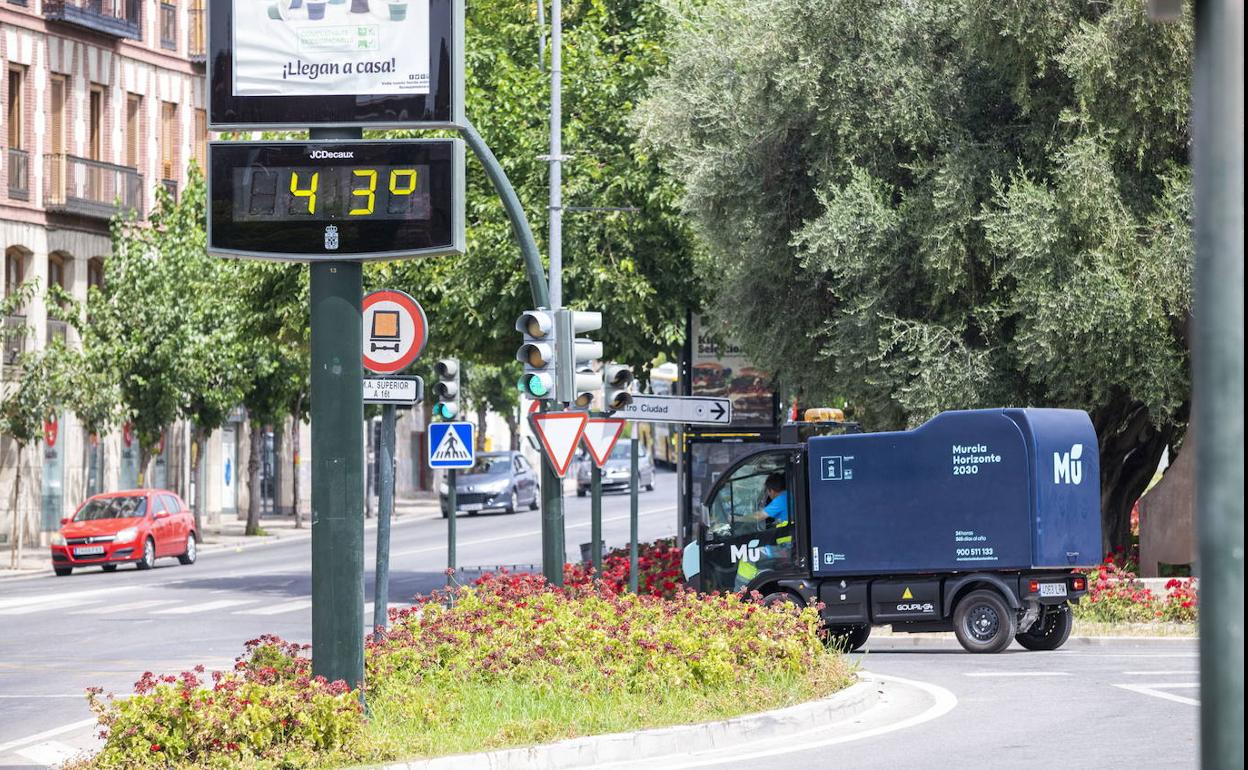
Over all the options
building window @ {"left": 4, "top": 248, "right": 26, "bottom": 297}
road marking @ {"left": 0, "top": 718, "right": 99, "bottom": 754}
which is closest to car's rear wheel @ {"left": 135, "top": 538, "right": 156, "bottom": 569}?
building window @ {"left": 4, "top": 248, "right": 26, "bottom": 297}

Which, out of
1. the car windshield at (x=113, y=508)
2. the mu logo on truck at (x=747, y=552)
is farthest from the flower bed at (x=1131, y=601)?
the car windshield at (x=113, y=508)

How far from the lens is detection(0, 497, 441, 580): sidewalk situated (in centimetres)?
4022

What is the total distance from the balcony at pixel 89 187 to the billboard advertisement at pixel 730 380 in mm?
21275

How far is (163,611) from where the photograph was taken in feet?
90.9

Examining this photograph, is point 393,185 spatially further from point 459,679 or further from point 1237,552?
point 1237,552

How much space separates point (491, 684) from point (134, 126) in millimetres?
42777

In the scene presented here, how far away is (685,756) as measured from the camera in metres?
11.7

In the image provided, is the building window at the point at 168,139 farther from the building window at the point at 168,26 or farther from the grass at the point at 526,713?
the grass at the point at 526,713

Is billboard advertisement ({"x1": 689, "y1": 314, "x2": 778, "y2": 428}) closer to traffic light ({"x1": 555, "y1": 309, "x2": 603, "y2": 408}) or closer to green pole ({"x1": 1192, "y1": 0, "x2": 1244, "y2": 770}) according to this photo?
traffic light ({"x1": 555, "y1": 309, "x2": 603, "y2": 408})

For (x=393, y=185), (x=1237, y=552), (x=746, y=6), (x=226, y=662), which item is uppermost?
(x=746, y=6)

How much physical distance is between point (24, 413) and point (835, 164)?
2035 centimetres

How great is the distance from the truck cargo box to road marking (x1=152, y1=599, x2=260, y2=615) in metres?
10.4

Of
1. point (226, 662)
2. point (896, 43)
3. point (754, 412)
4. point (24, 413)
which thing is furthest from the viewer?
point (24, 413)

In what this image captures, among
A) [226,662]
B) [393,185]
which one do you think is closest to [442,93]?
[393,185]
